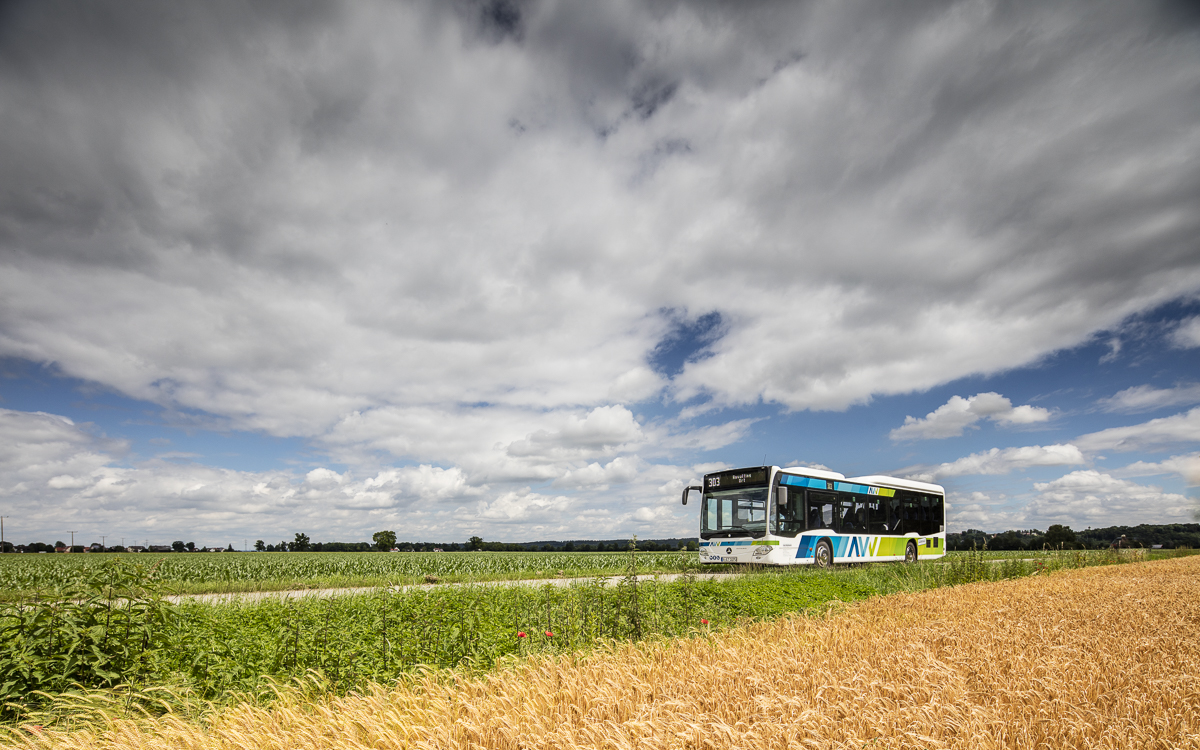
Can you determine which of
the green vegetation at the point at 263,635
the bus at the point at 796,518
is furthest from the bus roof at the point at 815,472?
the green vegetation at the point at 263,635

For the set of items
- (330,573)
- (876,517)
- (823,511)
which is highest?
(823,511)

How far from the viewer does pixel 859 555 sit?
20.5m

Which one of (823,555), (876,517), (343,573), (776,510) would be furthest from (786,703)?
(343,573)

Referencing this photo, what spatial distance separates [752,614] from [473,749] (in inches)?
238

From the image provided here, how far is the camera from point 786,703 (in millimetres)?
3326

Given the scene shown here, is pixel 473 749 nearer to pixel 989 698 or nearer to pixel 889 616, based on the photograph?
pixel 989 698

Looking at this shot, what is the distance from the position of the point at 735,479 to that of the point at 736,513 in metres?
1.06

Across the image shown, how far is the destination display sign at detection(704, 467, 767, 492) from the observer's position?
18062 millimetres

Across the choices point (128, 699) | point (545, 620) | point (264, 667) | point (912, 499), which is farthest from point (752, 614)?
point (912, 499)

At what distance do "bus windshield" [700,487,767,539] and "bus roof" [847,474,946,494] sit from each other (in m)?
4.92

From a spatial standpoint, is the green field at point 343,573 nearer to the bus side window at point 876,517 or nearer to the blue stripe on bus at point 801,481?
the bus side window at point 876,517

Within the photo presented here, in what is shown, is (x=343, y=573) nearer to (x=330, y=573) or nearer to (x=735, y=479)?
(x=330, y=573)

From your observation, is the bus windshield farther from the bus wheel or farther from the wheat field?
the wheat field

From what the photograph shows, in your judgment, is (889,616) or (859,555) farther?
(859,555)
